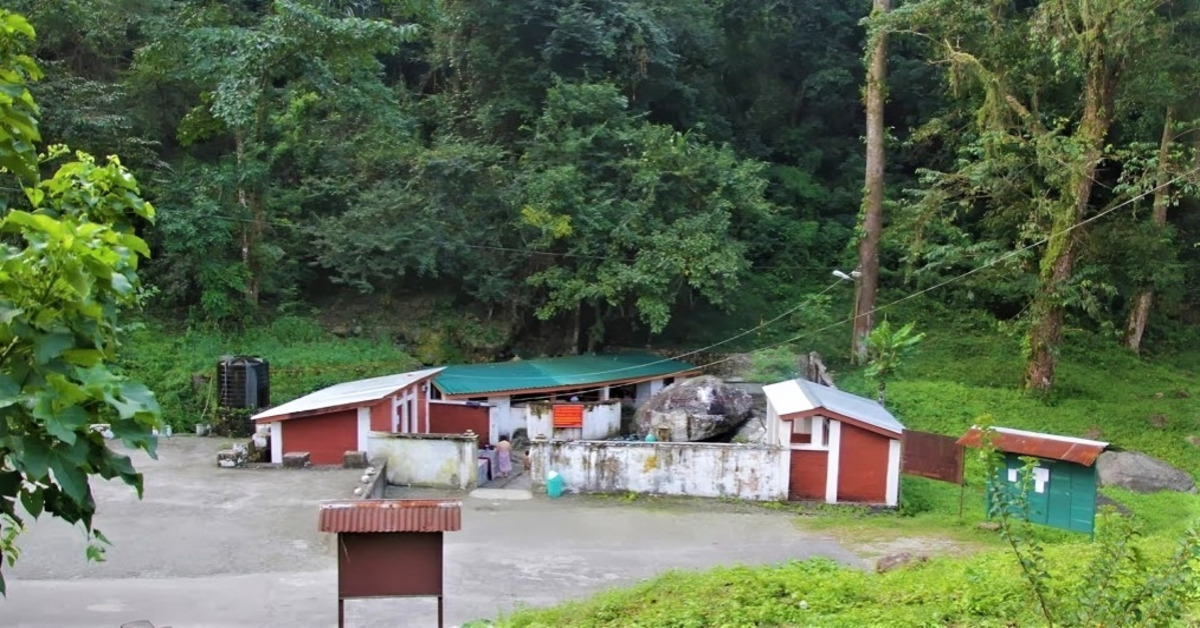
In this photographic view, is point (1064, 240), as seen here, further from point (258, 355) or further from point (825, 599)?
point (258, 355)

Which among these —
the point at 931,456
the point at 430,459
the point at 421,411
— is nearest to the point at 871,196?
the point at 931,456

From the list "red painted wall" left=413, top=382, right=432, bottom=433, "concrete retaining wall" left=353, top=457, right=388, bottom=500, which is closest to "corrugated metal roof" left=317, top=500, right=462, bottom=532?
"concrete retaining wall" left=353, top=457, right=388, bottom=500

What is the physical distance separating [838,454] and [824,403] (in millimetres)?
951

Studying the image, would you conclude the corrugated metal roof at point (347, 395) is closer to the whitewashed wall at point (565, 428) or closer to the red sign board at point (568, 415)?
the whitewashed wall at point (565, 428)

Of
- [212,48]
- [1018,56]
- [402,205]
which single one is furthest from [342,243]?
[1018,56]

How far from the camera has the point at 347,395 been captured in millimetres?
18312

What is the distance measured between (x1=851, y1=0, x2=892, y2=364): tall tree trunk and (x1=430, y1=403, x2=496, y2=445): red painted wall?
10768 mm

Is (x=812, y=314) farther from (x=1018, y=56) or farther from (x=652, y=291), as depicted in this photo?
(x=1018, y=56)

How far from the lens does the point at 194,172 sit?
77.6 ft

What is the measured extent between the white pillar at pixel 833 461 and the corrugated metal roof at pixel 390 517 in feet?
32.3

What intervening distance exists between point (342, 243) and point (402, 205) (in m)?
1.93

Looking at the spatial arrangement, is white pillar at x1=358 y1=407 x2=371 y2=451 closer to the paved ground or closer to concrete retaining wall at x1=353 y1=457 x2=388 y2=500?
concrete retaining wall at x1=353 y1=457 x2=388 y2=500

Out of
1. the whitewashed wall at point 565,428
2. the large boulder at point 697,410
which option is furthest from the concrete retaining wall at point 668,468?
the whitewashed wall at point 565,428

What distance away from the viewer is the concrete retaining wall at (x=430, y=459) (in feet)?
54.7
